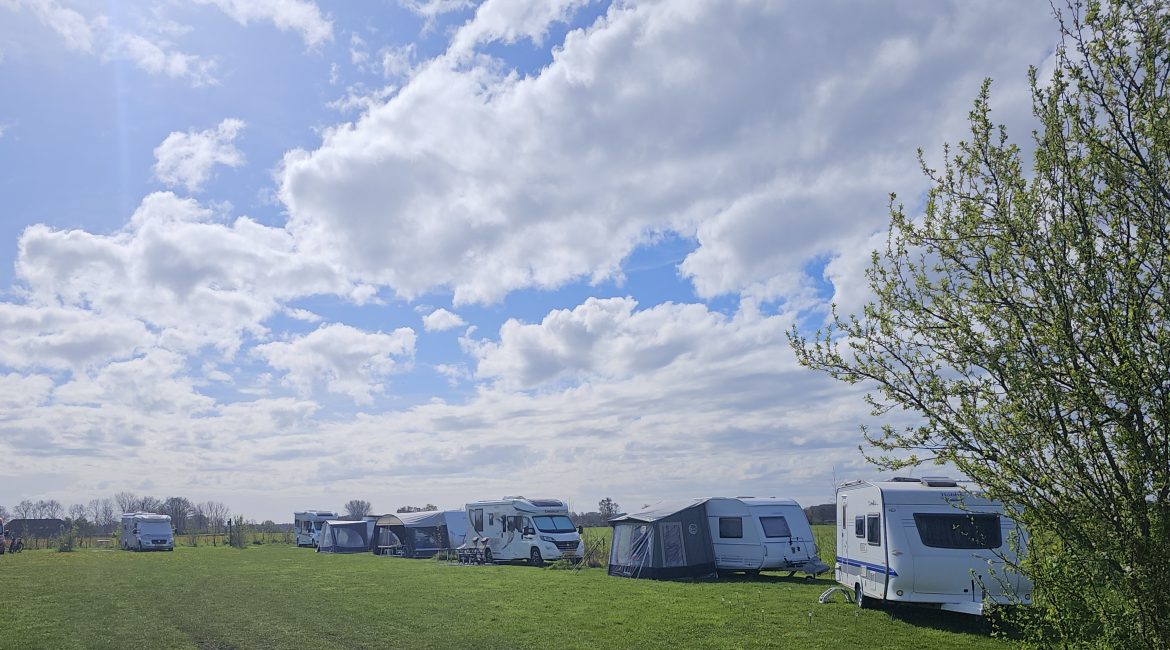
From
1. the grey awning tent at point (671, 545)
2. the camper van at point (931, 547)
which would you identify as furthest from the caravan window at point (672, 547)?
the camper van at point (931, 547)

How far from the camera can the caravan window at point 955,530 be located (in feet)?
46.5

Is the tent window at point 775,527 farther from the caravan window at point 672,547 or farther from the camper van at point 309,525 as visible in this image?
the camper van at point 309,525

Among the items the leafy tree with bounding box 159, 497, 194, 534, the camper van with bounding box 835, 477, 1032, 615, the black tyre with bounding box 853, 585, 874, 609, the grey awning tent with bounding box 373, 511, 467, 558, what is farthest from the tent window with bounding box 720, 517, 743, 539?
the leafy tree with bounding box 159, 497, 194, 534

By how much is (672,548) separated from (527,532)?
906cm

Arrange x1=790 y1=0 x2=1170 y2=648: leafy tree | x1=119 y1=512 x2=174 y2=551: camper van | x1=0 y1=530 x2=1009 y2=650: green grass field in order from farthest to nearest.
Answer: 1. x1=119 y1=512 x2=174 y2=551: camper van
2. x1=0 y1=530 x2=1009 y2=650: green grass field
3. x1=790 y1=0 x2=1170 y2=648: leafy tree

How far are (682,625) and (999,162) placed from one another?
1103 cm

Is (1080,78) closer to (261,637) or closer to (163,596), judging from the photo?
(261,637)

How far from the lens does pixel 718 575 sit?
962 inches

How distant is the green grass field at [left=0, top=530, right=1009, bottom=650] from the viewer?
1327 cm

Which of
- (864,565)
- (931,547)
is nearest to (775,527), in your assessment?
(864,565)

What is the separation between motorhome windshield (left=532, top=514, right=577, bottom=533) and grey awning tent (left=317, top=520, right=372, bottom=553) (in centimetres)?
1640

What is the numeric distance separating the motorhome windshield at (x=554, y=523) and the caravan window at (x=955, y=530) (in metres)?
19.0

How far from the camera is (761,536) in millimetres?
23859

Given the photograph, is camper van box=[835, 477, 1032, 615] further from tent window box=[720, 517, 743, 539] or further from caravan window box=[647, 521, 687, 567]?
caravan window box=[647, 521, 687, 567]
